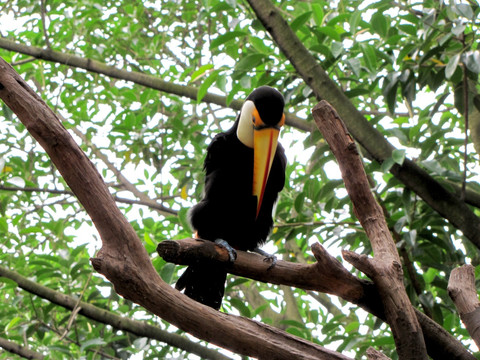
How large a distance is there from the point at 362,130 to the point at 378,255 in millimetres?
1287

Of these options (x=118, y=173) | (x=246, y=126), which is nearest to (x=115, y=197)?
(x=118, y=173)

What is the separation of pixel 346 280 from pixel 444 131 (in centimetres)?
149

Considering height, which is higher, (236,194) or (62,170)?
(236,194)

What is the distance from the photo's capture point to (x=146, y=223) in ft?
12.9

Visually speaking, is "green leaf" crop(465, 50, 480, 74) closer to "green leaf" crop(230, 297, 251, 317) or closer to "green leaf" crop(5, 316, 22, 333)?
"green leaf" crop(230, 297, 251, 317)

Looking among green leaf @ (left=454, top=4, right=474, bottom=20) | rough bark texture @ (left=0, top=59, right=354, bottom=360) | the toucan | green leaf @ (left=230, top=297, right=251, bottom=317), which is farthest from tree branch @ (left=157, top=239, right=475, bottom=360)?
green leaf @ (left=454, top=4, right=474, bottom=20)

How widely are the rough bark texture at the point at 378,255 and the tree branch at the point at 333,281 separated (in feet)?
0.23

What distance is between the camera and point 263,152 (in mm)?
2887

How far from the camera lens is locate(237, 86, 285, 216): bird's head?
Result: 9.34ft

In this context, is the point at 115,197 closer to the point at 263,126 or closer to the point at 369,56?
the point at 263,126

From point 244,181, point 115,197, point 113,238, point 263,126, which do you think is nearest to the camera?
point 113,238

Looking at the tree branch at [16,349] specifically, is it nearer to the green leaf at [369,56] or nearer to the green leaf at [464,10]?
the green leaf at [369,56]

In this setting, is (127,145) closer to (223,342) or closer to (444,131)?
(444,131)

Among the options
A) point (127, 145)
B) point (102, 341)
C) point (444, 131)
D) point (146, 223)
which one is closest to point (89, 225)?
point (127, 145)
